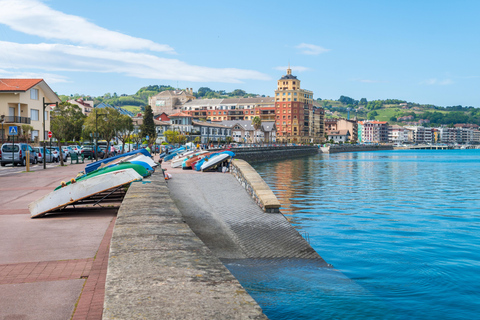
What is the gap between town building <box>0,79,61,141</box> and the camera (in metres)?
57.4

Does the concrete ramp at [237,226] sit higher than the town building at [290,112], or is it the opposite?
the town building at [290,112]

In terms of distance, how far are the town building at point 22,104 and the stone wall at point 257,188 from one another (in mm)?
47007

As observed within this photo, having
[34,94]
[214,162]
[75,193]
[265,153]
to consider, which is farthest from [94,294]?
[265,153]

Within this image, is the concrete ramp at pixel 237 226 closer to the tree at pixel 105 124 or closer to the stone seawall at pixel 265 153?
the tree at pixel 105 124

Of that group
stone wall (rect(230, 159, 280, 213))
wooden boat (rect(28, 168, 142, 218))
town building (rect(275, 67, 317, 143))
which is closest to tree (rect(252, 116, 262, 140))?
town building (rect(275, 67, 317, 143))

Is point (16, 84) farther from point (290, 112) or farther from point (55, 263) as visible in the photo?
point (290, 112)

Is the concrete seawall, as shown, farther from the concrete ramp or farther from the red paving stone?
the concrete ramp

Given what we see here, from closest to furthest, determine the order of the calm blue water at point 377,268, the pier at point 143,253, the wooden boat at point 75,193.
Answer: the pier at point 143,253
the calm blue water at point 377,268
the wooden boat at point 75,193

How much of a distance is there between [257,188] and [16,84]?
5540 centimetres

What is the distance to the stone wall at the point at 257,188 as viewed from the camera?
41.7 ft

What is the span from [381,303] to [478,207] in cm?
1783

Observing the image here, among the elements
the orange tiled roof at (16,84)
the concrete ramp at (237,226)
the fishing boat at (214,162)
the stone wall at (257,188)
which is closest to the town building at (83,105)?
the orange tiled roof at (16,84)

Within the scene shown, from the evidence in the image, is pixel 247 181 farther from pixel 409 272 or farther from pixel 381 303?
pixel 381 303

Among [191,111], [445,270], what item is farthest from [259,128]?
[445,270]
